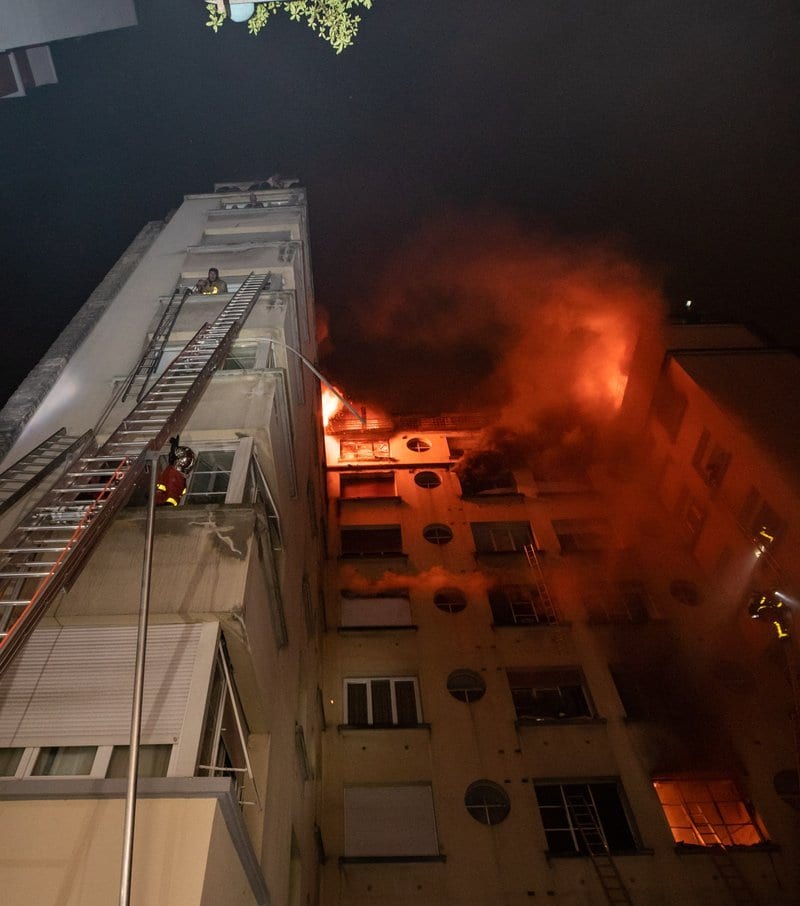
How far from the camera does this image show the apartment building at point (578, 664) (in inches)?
441

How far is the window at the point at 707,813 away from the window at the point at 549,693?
246cm

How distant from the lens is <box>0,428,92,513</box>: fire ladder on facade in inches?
294

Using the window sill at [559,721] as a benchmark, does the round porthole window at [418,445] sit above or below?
above

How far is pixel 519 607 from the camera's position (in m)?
16.7

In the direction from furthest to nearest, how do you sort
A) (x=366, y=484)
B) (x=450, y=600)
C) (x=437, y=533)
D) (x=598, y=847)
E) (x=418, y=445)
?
(x=418, y=445)
(x=366, y=484)
(x=437, y=533)
(x=450, y=600)
(x=598, y=847)

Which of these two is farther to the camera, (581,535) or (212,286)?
(581,535)

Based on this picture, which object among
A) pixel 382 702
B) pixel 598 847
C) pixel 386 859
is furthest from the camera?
pixel 382 702

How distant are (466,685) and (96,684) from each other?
1159 cm

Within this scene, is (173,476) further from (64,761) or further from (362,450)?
(362,450)

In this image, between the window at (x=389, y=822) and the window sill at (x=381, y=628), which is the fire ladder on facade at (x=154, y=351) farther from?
the window at (x=389, y=822)

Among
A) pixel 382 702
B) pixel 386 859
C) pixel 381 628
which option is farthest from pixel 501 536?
pixel 386 859

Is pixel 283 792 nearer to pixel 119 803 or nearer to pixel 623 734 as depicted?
pixel 119 803

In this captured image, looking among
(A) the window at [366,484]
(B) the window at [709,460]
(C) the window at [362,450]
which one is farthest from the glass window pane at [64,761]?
(B) the window at [709,460]

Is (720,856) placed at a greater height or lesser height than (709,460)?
lesser
